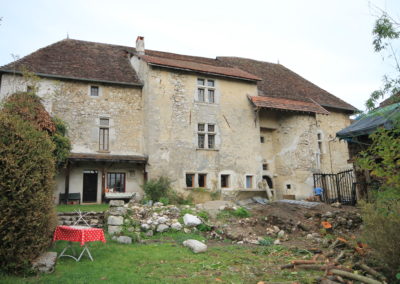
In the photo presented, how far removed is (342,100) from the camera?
2256 cm

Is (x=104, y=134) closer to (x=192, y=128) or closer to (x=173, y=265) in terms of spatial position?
(x=192, y=128)

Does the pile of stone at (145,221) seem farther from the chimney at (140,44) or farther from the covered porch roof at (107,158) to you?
the chimney at (140,44)

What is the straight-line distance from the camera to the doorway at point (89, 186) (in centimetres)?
1593

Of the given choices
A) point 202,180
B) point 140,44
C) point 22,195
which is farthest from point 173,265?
point 140,44

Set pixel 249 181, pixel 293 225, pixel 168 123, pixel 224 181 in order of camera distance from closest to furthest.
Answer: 1. pixel 293 225
2. pixel 168 123
3. pixel 224 181
4. pixel 249 181

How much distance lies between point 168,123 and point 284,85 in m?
9.44

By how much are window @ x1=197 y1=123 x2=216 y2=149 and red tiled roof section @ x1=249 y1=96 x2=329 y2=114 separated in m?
3.01

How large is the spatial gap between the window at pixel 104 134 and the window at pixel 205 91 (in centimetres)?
530

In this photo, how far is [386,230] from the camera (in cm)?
506

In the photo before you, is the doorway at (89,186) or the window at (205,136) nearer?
the doorway at (89,186)

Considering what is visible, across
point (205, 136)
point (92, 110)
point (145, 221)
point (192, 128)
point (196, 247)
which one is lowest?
point (196, 247)

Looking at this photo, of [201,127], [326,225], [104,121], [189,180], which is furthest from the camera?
[201,127]

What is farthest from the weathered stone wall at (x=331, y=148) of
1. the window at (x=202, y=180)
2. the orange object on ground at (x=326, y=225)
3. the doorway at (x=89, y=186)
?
the doorway at (x=89, y=186)

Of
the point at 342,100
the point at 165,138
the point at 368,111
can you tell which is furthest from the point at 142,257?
the point at 342,100
